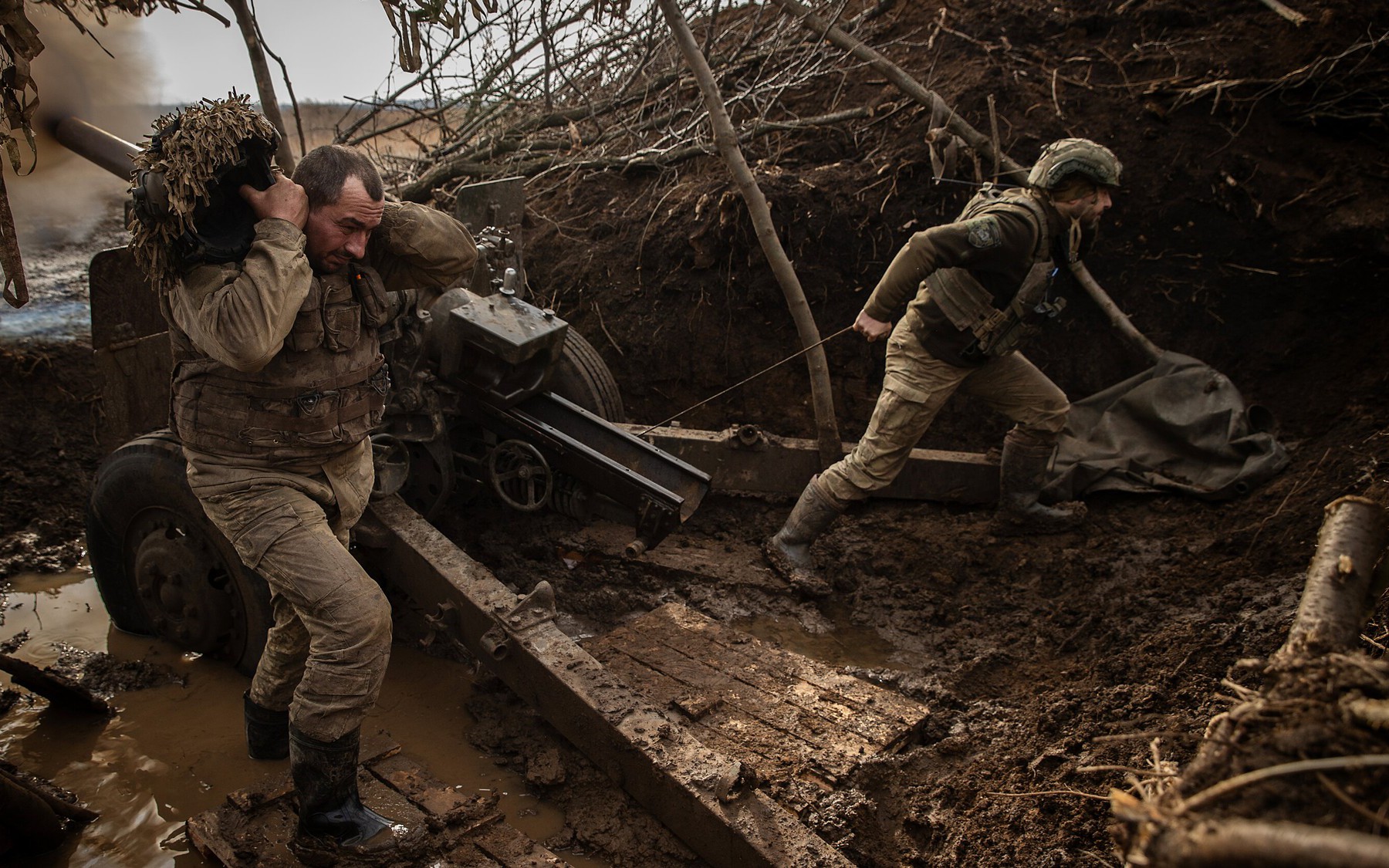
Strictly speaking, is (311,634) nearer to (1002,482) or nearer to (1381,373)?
(1002,482)

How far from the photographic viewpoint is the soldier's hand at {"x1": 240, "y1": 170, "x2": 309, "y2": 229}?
9.04 feet

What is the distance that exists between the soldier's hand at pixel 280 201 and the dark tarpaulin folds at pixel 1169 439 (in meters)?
3.94

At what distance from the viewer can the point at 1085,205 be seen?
4438mm

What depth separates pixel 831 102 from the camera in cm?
694

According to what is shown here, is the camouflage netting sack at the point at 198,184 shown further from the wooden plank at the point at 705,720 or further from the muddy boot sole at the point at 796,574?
the muddy boot sole at the point at 796,574

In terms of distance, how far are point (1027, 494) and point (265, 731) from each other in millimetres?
3664

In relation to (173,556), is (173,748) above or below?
below

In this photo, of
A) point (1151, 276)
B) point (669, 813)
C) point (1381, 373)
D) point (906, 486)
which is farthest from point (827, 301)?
point (669, 813)

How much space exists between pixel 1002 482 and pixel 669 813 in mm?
2835

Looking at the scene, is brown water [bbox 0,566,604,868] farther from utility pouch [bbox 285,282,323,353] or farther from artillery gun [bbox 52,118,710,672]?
utility pouch [bbox 285,282,323,353]

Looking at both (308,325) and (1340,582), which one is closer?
(1340,582)

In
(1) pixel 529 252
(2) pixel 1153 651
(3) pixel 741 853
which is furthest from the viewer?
(1) pixel 529 252

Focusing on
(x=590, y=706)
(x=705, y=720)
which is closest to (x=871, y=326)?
(x=705, y=720)

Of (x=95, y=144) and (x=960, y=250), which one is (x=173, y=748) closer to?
(x=95, y=144)
